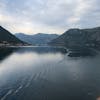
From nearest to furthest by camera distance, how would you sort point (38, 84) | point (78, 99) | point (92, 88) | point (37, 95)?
point (78, 99), point (37, 95), point (92, 88), point (38, 84)

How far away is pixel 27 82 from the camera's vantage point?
5666cm

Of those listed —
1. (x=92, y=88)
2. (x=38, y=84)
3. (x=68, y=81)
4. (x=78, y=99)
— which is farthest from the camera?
(x=68, y=81)

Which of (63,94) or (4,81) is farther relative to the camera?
(4,81)

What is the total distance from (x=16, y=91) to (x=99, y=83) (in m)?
25.7

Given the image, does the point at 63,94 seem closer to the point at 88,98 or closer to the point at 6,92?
the point at 88,98

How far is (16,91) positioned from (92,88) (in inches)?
799

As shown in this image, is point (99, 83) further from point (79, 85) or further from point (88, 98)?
point (88, 98)

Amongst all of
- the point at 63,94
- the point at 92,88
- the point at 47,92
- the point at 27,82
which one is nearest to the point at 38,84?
the point at 27,82

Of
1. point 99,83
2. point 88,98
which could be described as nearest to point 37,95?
point 88,98

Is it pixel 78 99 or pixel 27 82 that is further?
pixel 27 82

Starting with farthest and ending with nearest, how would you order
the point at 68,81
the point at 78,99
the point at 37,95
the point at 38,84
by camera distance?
the point at 68,81 → the point at 38,84 → the point at 37,95 → the point at 78,99

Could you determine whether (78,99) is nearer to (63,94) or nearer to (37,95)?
(63,94)

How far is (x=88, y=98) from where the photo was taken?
138ft

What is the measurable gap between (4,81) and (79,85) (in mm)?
22754
